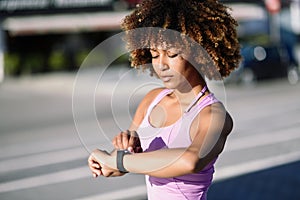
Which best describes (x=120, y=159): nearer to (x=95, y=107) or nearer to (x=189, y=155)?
(x=189, y=155)

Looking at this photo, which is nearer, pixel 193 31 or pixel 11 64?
pixel 193 31

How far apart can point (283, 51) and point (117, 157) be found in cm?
1974

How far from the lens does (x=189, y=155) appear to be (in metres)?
1.75

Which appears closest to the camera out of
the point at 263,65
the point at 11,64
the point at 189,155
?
the point at 189,155

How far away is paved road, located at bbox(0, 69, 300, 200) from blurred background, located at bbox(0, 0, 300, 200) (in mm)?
15

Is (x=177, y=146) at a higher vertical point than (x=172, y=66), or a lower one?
lower

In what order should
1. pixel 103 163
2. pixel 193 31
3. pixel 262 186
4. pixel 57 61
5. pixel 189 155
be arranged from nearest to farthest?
pixel 189 155, pixel 103 163, pixel 193 31, pixel 262 186, pixel 57 61

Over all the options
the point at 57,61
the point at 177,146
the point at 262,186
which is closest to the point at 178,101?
the point at 177,146

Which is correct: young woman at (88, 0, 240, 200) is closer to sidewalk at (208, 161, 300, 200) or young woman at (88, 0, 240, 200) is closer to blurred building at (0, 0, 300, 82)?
sidewalk at (208, 161, 300, 200)

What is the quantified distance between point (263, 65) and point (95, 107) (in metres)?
18.0

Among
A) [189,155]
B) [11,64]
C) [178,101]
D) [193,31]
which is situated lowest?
[189,155]

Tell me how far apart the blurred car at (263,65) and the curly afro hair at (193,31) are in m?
16.7

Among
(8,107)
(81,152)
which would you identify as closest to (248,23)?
(8,107)

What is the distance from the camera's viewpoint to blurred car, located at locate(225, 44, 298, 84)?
1909 cm
